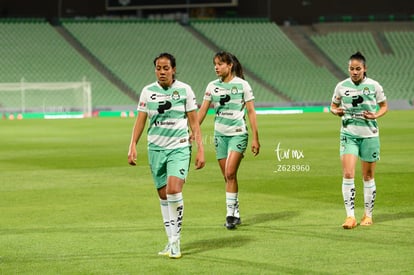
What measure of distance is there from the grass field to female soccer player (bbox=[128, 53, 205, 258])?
0.61m

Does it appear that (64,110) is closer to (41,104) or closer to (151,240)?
(41,104)

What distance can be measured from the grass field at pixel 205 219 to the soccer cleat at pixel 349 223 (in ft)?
0.34

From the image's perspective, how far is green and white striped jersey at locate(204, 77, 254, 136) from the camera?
13117 mm

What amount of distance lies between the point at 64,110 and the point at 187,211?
43.2 m

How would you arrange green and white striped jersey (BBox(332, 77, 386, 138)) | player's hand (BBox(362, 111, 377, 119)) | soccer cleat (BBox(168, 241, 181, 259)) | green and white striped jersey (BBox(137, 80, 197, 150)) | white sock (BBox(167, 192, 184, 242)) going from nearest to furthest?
soccer cleat (BBox(168, 241, 181, 259)), white sock (BBox(167, 192, 184, 242)), green and white striped jersey (BBox(137, 80, 197, 150)), player's hand (BBox(362, 111, 377, 119)), green and white striped jersey (BBox(332, 77, 386, 138))

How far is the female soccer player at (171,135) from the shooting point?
1053 cm

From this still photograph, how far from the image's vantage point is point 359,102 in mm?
12922

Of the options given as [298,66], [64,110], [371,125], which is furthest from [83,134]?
[298,66]

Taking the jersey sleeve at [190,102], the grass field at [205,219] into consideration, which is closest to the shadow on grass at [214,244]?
the grass field at [205,219]

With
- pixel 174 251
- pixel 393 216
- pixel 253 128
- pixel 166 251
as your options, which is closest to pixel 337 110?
pixel 253 128

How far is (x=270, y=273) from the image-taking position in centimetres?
947

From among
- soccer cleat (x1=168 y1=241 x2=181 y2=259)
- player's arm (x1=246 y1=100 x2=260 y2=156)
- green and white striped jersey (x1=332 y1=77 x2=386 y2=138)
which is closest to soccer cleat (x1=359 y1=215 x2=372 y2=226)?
green and white striped jersey (x1=332 y1=77 x2=386 y2=138)

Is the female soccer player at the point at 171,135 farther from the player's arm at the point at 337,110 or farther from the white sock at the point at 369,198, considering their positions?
the white sock at the point at 369,198

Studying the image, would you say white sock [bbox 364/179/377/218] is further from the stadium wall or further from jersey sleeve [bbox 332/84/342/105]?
the stadium wall
